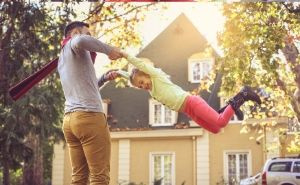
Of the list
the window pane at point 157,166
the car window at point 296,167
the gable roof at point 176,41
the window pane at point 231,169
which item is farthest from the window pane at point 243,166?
the car window at point 296,167

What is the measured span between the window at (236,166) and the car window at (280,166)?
5971 mm

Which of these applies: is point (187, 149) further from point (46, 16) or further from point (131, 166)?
point (46, 16)

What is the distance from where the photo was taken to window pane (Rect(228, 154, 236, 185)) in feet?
75.2

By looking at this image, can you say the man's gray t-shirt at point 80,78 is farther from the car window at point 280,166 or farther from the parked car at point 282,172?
the car window at point 280,166

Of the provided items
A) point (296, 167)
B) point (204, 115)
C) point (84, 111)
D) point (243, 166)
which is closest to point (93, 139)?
point (84, 111)

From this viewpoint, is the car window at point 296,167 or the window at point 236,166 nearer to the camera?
the car window at point 296,167

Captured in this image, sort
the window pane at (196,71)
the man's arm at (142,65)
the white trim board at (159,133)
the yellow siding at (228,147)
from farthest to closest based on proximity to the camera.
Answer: the window pane at (196,71) → the white trim board at (159,133) → the yellow siding at (228,147) → the man's arm at (142,65)

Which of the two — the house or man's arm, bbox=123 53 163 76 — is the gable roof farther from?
man's arm, bbox=123 53 163 76

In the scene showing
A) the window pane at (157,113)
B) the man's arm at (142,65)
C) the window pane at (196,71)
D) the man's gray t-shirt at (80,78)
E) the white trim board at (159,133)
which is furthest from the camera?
the window pane at (196,71)

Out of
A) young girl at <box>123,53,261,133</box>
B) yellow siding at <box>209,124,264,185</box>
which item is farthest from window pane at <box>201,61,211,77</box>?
young girl at <box>123,53,261,133</box>

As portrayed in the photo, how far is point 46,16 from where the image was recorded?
11055 mm

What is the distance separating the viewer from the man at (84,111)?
3.75 m

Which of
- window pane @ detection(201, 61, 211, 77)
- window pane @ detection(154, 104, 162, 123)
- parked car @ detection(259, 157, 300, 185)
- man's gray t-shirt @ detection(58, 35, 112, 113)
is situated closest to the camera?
man's gray t-shirt @ detection(58, 35, 112, 113)

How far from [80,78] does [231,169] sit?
20.2 m
